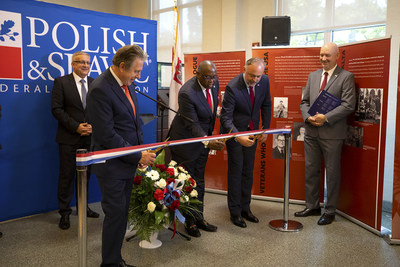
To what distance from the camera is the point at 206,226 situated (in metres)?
3.70

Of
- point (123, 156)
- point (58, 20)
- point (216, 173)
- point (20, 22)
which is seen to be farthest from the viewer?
point (216, 173)

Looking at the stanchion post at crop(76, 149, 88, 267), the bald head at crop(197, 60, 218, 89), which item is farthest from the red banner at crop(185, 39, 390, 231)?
the stanchion post at crop(76, 149, 88, 267)

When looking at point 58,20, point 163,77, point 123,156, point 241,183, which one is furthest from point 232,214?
point 163,77

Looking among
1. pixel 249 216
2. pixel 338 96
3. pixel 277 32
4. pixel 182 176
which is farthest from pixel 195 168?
pixel 277 32

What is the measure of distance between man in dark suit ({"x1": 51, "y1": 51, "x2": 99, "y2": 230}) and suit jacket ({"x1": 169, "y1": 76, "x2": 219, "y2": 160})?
3.09 feet

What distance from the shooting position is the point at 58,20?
399 cm

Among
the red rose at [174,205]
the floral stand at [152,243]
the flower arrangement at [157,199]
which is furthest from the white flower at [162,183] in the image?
the floral stand at [152,243]

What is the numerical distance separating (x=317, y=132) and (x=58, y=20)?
289 cm

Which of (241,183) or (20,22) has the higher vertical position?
(20,22)

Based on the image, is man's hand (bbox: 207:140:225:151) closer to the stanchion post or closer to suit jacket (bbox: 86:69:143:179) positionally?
suit jacket (bbox: 86:69:143:179)

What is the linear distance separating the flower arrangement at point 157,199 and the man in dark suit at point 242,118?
0.62m

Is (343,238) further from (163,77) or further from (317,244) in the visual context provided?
(163,77)

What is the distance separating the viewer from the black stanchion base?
373cm

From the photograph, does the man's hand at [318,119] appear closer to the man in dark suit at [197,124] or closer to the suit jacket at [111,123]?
the man in dark suit at [197,124]
